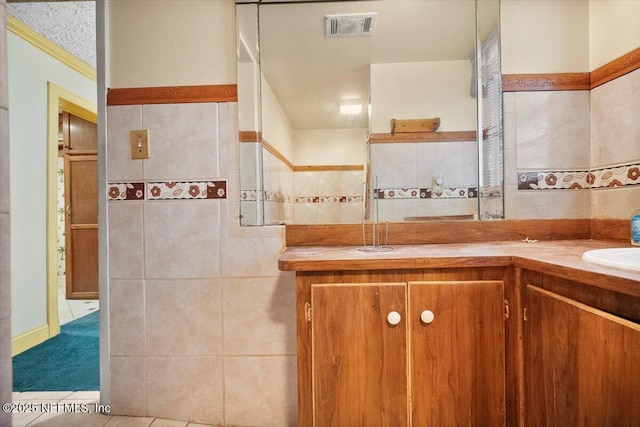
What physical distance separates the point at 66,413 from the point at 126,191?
1.06 m

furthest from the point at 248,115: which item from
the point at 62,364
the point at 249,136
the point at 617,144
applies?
the point at 62,364

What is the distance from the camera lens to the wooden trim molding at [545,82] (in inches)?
56.7

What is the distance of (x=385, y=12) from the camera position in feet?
4.78

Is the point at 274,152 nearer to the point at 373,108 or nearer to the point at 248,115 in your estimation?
the point at 248,115

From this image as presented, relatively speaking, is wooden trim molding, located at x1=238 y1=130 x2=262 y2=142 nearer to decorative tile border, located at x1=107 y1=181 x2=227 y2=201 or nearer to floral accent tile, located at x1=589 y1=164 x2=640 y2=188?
decorative tile border, located at x1=107 y1=181 x2=227 y2=201

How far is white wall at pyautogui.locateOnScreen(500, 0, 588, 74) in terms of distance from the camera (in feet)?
4.74

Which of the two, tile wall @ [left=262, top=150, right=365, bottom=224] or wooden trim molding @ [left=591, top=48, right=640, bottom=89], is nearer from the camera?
wooden trim molding @ [left=591, top=48, right=640, bottom=89]

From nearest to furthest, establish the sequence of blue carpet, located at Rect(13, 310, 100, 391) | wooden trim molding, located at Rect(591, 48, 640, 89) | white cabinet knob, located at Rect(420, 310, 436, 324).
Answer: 1. white cabinet knob, located at Rect(420, 310, 436, 324)
2. wooden trim molding, located at Rect(591, 48, 640, 89)
3. blue carpet, located at Rect(13, 310, 100, 391)

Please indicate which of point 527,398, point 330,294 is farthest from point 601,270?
point 330,294

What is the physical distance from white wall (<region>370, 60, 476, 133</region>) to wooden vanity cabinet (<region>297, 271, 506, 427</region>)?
29.7 inches

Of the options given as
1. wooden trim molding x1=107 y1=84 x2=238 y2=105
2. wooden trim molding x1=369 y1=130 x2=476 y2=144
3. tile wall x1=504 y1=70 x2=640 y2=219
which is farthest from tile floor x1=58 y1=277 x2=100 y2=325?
tile wall x1=504 y1=70 x2=640 y2=219

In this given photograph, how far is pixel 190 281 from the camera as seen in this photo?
146cm

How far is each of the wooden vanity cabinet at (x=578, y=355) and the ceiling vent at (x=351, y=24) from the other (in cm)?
119

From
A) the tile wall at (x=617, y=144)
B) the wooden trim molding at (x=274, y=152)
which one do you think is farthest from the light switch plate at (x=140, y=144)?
the tile wall at (x=617, y=144)
